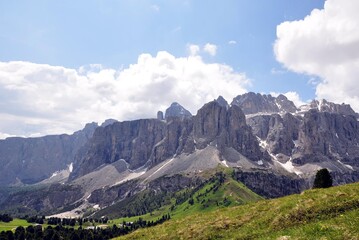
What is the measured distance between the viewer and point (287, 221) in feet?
124

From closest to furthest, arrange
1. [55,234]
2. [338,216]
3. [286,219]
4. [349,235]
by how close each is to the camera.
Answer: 1. [349,235]
2. [338,216]
3. [286,219]
4. [55,234]

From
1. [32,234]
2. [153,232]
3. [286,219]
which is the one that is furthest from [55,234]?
[286,219]

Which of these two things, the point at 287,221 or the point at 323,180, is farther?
the point at 323,180

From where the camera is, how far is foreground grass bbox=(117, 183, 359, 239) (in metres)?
33.1

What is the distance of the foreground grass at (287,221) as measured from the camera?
33125 mm

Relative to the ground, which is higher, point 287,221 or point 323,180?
point 323,180

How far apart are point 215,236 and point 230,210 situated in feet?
28.8

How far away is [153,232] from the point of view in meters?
47.0

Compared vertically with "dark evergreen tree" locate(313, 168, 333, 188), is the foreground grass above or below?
below

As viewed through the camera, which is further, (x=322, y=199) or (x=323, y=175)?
(x=323, y=175)

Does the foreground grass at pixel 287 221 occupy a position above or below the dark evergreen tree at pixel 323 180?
below

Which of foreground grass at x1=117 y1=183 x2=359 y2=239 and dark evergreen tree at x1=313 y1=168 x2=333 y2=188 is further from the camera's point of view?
dark evergreen tree at x1=313 y1=168 x2=333 y2=188

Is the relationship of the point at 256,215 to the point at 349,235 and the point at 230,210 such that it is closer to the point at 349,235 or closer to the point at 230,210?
the point at 230,210

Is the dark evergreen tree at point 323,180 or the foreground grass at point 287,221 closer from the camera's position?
the foreground grass at point 287,221
